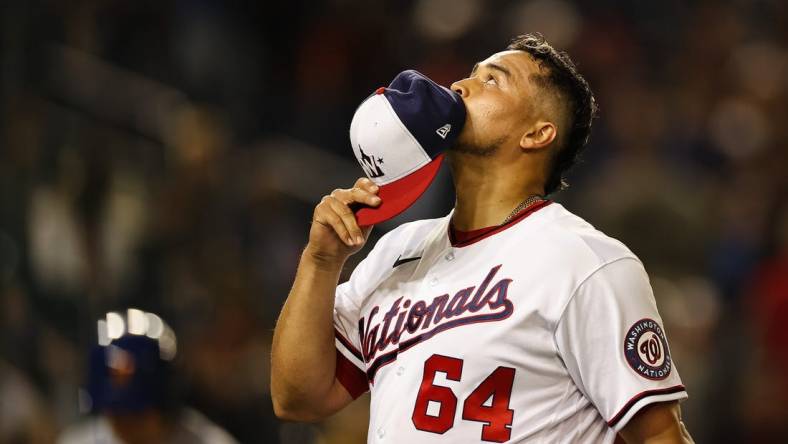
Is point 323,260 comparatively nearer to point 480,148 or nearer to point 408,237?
point 408,237

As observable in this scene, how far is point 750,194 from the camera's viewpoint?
4.96 m

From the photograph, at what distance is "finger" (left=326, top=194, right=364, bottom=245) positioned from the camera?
2271 millimetres

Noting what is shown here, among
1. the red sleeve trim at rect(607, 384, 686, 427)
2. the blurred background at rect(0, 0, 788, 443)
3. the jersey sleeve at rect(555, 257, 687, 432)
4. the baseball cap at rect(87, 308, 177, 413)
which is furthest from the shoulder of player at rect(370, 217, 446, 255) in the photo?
the blurred background at rect(0, 0, 788, 443)

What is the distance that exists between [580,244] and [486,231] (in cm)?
25

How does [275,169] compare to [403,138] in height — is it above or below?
below

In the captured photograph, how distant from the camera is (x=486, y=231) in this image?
7.78 feet

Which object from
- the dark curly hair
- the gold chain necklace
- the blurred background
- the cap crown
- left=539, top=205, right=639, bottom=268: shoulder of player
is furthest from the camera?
the blurred background

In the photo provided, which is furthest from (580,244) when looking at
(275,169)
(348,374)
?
(275,169)

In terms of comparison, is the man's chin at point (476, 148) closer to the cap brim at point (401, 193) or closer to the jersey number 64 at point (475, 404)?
the cap brim at point (401, 193)

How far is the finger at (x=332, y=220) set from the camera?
2271mm

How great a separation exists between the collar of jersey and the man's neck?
0.06 feet

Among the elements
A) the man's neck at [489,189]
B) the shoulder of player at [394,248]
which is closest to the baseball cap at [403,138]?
the man's neck at [489,189]

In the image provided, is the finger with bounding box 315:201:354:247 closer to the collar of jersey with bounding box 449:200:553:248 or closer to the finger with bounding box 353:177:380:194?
the finger with bounding box 353:177:380:194

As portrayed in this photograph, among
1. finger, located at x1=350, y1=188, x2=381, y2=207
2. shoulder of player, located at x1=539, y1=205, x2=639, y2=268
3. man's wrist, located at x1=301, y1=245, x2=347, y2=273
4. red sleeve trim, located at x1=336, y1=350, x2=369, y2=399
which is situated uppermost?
finger, located at x1=350, y1=188, x2=381, y2=207
